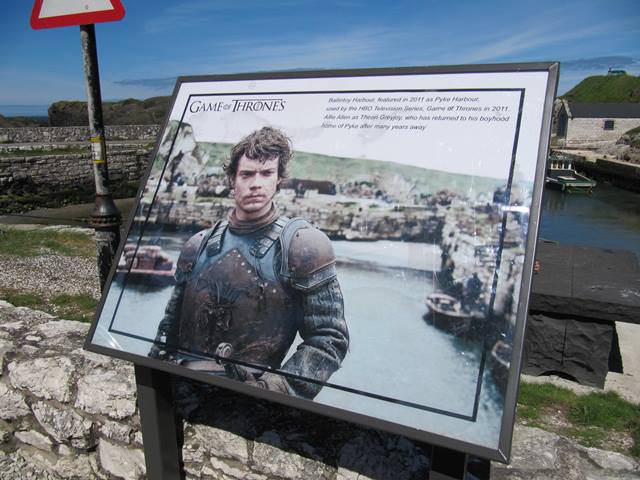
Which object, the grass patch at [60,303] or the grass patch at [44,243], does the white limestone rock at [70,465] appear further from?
the grass patch at [44,243]

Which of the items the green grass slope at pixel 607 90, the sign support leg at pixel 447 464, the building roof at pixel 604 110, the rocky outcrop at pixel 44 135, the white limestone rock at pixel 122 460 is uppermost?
the green grass slope at pixel 607 90

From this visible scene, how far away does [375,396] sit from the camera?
54.4 inches

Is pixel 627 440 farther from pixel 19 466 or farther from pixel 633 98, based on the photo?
pixel 633 98

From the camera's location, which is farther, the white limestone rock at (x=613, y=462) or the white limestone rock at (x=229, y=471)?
the white limestone rock at (x=229, y=471)

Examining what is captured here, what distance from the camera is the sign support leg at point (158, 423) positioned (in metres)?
2.04

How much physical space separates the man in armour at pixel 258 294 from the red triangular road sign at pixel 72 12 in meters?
1.46

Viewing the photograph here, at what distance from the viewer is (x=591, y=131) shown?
2243 inches

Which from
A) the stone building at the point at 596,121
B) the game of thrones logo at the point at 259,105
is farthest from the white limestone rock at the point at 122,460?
the stone building at the point at 596,121

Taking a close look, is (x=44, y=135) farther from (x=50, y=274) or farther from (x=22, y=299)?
(x=22, y=299)

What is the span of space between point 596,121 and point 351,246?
63.3 meters

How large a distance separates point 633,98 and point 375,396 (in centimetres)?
8297

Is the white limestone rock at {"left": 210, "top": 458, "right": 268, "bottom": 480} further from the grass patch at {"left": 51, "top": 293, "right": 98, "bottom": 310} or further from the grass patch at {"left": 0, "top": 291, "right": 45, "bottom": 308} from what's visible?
the grass patch at {"left": 0, "top": 291, "right": 45, "bottom": 308}

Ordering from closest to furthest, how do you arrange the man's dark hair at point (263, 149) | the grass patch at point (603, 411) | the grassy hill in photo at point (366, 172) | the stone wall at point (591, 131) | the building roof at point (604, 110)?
the grassy hill in photo at point (366, 172) → the man's dark hair at point (263, 149) → the grass patch at point (603, 411) → the stone wall at point (591, 131) → the building roof at point (604, 110)

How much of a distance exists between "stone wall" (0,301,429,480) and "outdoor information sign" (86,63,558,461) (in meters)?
0.56
